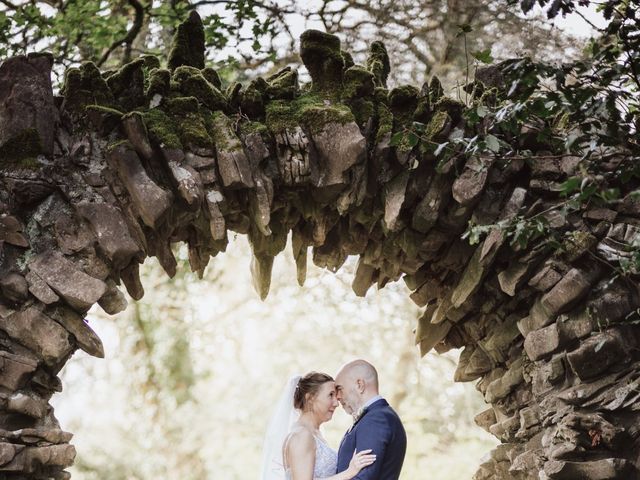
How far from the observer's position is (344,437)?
436 cm

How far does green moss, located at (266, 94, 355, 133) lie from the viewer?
164 inches

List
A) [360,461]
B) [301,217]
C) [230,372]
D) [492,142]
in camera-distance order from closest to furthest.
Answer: [492,142] < [360,461] < [301,217] < [230,372]

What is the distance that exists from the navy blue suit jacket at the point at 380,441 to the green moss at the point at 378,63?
1.83 m

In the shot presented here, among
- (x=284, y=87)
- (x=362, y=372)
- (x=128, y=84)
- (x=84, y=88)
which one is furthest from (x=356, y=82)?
(x=362, y=372)

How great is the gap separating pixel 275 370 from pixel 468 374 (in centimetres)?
721

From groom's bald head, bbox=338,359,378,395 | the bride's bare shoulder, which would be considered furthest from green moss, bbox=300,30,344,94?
the bride's bare shoulder

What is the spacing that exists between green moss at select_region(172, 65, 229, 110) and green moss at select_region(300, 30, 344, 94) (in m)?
0.52

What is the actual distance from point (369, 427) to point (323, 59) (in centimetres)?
197

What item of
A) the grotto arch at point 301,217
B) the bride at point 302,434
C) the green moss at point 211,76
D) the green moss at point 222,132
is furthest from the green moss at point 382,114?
the bride at point 302,434

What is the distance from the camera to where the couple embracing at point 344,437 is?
13.2ft

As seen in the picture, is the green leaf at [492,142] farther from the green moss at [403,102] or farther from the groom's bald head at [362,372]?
the groom's bald head at [362,372]

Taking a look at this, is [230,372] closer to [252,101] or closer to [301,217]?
[301,217]

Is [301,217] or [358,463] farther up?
[301,217]

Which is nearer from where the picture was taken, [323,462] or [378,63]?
[323,462]
